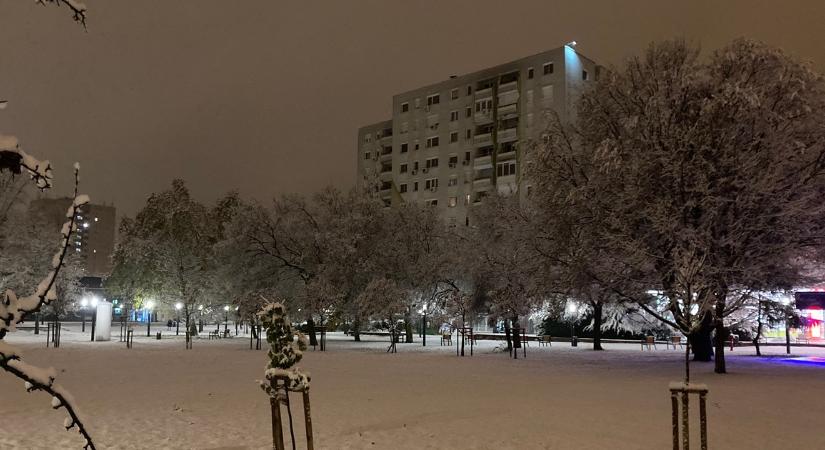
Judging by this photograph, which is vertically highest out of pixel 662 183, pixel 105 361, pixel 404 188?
pixel 404 188

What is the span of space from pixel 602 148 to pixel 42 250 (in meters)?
42.8

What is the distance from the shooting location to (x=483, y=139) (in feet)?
249

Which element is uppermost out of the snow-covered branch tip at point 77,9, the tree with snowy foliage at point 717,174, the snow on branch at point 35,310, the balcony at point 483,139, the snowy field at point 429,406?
the balcony at point 483,139

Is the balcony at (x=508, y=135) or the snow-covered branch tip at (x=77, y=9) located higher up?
the balcony at (x=508, y=135)

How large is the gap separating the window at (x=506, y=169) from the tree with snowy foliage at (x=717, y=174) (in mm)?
47521

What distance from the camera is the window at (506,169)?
72125 millimetres

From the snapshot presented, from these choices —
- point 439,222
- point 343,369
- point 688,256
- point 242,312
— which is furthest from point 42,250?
point 688,256

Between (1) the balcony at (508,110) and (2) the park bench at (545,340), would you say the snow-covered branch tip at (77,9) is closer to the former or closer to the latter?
(2) the park bench at (545,340)

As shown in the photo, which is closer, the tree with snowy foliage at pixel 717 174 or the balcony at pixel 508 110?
the tree with snowy foliage at pixel 717 174

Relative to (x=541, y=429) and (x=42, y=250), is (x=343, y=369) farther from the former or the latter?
(x=42, y=250)

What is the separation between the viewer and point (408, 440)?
1109 cm

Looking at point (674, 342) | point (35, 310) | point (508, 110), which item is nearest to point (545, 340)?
point (674, 342)

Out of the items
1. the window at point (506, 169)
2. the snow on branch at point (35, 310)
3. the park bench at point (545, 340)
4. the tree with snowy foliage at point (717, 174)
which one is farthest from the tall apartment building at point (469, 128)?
the snow on branch at point (35, 310)

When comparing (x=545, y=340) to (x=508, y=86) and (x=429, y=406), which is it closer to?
(x=429, y=406)
